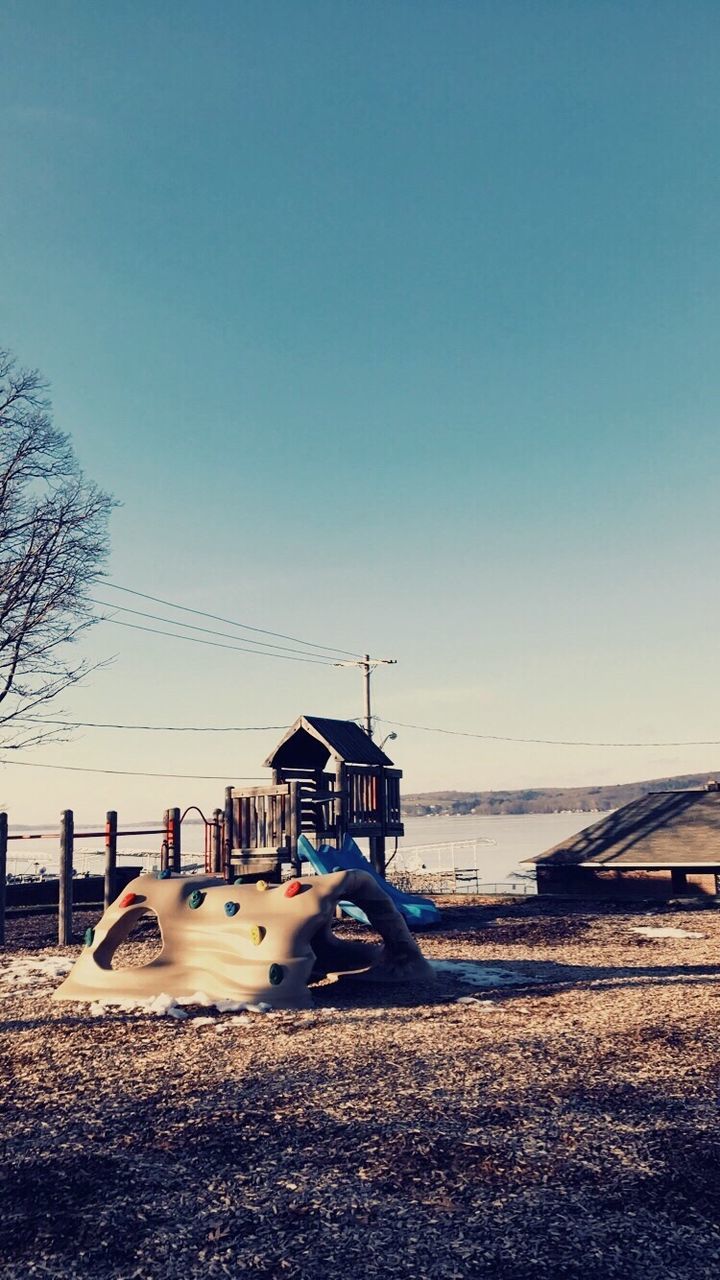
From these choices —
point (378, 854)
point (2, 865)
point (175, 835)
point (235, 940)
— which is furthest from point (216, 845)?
point (235, 940)

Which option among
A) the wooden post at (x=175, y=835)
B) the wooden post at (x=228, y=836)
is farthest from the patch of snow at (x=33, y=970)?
the wooden post at (x=228, y=836)

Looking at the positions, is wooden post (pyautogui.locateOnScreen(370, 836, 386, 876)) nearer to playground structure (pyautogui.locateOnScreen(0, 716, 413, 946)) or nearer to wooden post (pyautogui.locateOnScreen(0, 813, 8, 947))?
playground structure (pyautogui.locateOnScreen(0, 716, 413, 946))

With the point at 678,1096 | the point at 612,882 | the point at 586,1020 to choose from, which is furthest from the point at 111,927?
the point at 612,882

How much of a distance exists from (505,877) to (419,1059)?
61.2m

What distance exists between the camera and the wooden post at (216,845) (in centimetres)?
2194

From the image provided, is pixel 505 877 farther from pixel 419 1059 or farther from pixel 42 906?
pixel 419 1059

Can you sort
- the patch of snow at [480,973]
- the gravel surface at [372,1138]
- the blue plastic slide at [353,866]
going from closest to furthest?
the gravel surface at [372,1138] → the patch of snow at [480,973] → the blue plastic slide at [353,866]

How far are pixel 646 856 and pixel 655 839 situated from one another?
1.28 meters

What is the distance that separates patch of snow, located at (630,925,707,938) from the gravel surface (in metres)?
6.78

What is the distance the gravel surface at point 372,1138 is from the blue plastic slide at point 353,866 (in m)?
6.65

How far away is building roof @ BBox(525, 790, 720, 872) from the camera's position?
2727cm

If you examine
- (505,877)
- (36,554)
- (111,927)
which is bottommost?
(505,877)

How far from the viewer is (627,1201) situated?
5.14 m

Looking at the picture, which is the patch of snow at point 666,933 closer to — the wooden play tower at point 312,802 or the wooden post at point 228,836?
the wooden play tower at point 312,802
